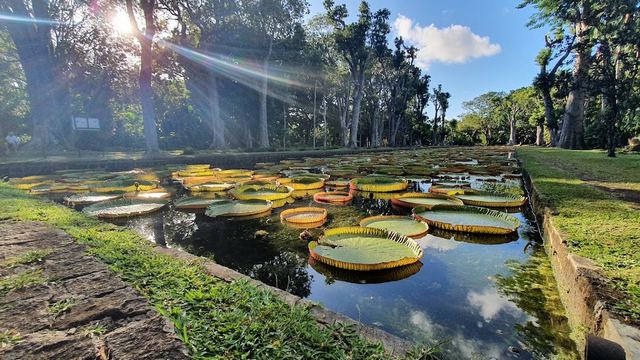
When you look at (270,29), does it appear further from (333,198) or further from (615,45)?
(333,198)

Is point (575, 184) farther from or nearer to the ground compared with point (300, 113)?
nearer to the ground

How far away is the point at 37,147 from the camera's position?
13914 millimetres

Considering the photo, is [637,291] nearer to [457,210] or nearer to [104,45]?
[457,210]

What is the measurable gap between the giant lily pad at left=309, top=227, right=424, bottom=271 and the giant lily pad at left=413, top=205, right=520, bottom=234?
0.83m

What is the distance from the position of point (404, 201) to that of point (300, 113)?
2984 cm

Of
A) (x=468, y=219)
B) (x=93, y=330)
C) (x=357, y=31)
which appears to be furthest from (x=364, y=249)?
(x=357, y=31)

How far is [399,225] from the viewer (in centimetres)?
354

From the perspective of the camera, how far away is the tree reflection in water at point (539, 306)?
64.3 inches

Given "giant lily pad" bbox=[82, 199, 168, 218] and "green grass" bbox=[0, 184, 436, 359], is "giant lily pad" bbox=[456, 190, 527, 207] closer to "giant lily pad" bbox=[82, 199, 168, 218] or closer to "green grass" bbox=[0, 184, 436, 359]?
"green grass" bbox=[0, 184, 436, 359]

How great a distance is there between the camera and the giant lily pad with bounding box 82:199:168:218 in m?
4.20

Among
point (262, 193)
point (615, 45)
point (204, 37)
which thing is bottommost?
point (262, 193)

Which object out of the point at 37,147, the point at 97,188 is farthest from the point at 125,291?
the point at 37,147

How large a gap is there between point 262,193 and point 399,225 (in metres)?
2.69

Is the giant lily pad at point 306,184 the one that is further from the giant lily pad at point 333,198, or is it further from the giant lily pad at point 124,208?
the giant lily pad at point 124,208
